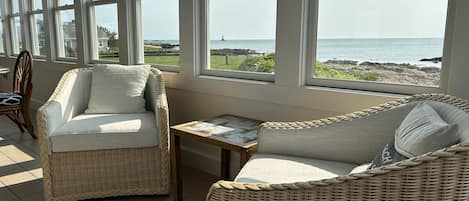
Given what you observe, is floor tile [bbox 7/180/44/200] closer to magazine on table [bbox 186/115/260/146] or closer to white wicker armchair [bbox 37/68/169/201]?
white wicker armchair [bbox 37/68/169/201]

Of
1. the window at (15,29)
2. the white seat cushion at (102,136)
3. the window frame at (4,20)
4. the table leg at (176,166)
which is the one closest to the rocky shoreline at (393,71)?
the table leg at (176,166)

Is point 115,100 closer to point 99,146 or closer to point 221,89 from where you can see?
point 99,146

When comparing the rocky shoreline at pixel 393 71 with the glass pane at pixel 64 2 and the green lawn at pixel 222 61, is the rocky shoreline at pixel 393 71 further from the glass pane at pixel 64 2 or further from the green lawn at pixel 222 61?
the glass pane at pixel 64 2

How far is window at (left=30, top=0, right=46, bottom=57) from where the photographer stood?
193 inches

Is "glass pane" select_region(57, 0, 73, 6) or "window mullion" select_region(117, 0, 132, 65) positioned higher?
"glass pane" select_region(57, 0, 73, 6)

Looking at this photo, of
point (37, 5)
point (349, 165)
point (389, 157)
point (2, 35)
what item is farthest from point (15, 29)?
point (389, 157)

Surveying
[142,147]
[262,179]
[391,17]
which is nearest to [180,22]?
[142,147]

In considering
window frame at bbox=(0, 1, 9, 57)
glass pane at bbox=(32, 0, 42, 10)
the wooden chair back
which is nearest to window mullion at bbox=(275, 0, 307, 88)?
the wooden chair back

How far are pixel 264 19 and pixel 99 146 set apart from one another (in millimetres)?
→ 1328

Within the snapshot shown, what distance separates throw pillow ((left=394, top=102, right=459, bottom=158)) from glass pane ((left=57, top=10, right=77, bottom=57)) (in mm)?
3913

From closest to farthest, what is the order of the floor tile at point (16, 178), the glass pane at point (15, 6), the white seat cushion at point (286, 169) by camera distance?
the white seat cushion at point (286, 169) → the floor tile at point (16, 178) → the glass pane at point (15, 6)

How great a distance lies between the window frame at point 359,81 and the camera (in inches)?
66.2

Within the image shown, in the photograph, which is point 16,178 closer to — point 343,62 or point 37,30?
point 343,62

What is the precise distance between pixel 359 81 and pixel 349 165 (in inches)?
23.6
